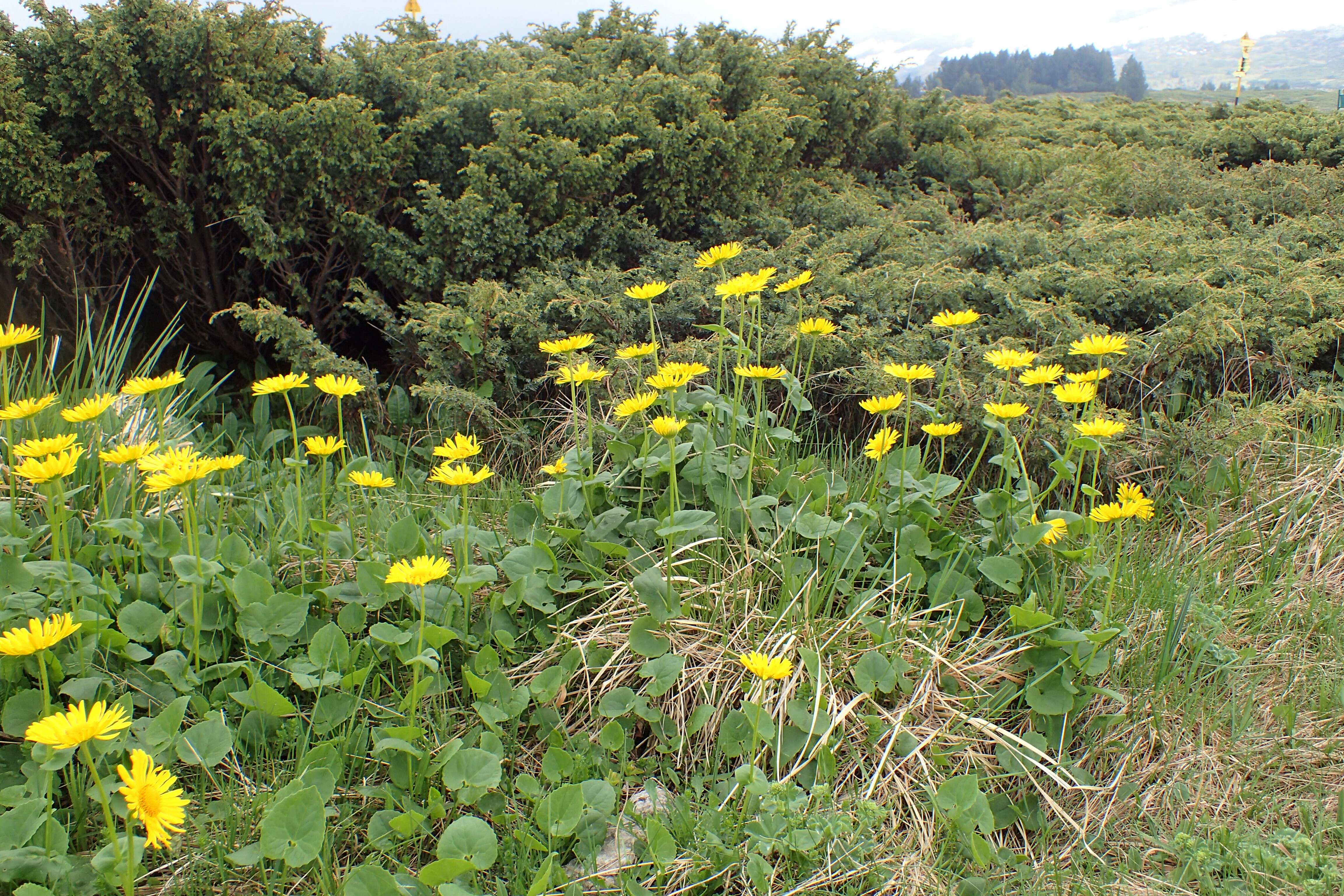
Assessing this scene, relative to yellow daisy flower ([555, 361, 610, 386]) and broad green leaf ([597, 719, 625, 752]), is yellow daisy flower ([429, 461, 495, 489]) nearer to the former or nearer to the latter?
yellow daisy flower ([555, 361, 610, 386])

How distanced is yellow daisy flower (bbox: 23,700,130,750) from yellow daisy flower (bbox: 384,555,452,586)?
46 centimetres

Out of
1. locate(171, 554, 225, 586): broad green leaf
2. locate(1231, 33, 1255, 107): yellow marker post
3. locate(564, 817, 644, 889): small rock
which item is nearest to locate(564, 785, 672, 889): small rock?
locate(564, 817, 644, 889): small rock

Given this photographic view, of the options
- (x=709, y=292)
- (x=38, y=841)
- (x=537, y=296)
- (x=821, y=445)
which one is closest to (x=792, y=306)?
(x=709, y=292)

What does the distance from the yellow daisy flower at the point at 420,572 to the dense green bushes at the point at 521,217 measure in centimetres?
148

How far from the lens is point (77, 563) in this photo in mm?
1833

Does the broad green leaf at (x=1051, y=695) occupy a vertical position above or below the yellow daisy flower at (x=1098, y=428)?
below

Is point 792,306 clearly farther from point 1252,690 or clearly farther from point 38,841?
point 38,841

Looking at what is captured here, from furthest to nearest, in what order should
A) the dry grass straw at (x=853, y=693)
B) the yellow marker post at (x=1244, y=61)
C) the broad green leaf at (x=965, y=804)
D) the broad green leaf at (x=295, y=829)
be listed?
the yellow marker post at (x=1244, y=61), the dry grass straw at (x=853, y=693), the broad green leaf at (x=965, y=804), the broad green leaf at (x=295, y=829)

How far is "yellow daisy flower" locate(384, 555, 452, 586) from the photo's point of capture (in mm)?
1475

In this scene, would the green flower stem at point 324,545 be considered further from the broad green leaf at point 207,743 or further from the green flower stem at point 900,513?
the green flower stem at point 900,513

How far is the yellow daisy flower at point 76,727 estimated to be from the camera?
3.61ft

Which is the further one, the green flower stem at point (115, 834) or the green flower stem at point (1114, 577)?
the green flower stem at point (1114, 577)

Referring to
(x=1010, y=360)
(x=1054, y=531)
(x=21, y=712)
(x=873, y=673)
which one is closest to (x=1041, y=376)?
(x=1010, y=360)

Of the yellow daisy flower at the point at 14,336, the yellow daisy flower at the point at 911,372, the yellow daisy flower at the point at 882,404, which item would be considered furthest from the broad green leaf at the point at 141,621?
the yellow daisy flower at the point at 911,372
